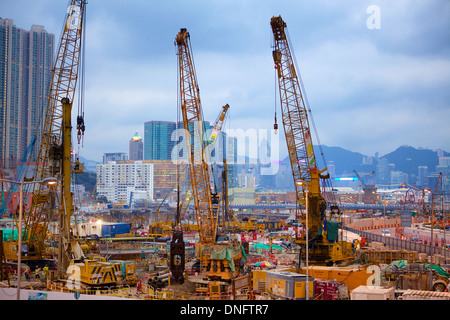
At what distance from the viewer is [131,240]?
234 ft

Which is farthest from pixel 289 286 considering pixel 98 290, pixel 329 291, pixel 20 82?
pixel 20 82

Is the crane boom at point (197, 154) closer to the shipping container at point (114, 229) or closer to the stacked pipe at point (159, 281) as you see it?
the stacked pipe at point (159, 281)

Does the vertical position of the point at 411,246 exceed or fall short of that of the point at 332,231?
it falls short

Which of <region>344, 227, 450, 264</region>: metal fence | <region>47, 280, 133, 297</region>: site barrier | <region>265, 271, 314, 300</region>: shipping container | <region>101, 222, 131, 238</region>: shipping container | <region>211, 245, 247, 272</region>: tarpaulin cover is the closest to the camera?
<region>265, 271, 314, 300</region>: shipping container

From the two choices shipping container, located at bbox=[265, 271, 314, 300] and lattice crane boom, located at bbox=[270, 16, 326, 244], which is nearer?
shipping container, located at bbox=[265, 271, 314, 300]

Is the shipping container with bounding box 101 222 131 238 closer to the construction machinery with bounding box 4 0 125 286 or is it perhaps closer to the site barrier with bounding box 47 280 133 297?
the construction machinery with bounding box 4 0 125 286

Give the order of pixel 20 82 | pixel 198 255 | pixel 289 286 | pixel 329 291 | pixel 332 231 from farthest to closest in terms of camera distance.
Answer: pixel 20 82
pixel 198 255
pixel 332 231
pixel 329 291
pixel 289 286

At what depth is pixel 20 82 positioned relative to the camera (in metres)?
149

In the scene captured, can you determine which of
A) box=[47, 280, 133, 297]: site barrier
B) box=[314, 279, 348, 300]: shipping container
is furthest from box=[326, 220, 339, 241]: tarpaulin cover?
box=[47, 280, 133, 297]: site barrier

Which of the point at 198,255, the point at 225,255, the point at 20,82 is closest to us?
the point at 225,255

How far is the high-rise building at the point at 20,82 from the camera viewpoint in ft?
463

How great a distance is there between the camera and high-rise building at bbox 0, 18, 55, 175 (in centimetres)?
14112

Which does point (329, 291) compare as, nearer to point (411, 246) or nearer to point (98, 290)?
point (98, 290)
